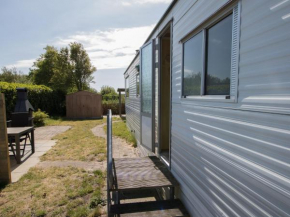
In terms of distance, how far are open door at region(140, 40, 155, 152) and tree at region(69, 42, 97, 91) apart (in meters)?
18.7

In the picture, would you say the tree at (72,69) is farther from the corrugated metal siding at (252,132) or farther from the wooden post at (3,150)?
the corrugated metal siding at (252,132)

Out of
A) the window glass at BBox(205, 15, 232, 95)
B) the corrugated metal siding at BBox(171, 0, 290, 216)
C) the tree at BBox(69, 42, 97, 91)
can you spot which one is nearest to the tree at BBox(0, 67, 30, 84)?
the tree at BBox(69, 42, 97, 91)

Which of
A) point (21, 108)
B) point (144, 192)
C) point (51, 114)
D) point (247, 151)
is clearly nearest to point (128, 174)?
point (144, 192)

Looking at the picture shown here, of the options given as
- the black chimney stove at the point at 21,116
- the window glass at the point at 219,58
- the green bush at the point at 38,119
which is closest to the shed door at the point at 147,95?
the window glass at the point at 219,58

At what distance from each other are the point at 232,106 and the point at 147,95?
282cm

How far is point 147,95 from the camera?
4.22m

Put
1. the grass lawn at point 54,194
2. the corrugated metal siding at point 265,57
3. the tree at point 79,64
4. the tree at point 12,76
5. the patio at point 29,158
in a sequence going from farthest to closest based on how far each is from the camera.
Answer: the tree at point 12,76 → the tree at point 79,64 → the patio at point 29,158 → the grass lawn at point 54,194 → the corrugated metal siding at point 265,57

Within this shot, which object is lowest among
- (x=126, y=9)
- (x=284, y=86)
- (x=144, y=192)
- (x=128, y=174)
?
(x=144, y=192)

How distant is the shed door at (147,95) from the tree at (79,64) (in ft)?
61.3

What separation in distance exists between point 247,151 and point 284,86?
1.70 feet

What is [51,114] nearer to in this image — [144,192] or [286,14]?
[144,192]

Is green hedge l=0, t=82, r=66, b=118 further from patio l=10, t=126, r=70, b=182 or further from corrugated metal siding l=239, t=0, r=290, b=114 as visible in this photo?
corrugated metal siding l=239, t=0, r=290, b=114

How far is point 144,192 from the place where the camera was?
400 centimetres

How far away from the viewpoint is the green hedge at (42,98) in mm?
10328
